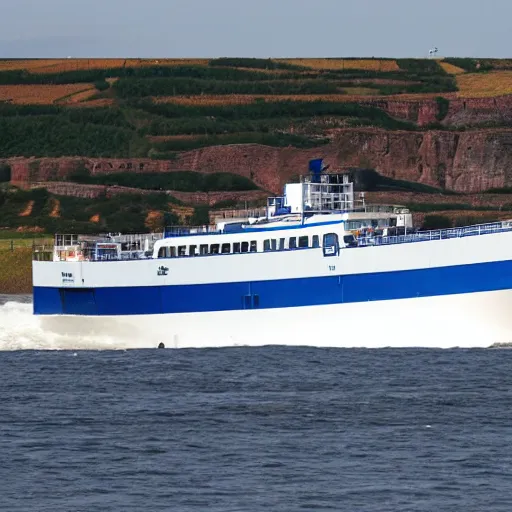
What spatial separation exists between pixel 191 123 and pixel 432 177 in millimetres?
22865

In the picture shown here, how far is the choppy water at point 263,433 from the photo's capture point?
38125 mm

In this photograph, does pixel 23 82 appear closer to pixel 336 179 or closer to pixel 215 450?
pixel 336 179

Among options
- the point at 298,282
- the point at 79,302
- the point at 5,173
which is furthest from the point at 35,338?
the point at 5,173

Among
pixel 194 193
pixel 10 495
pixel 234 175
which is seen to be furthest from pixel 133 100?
pixel 10 495

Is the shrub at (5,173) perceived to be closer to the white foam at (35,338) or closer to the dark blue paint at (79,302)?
the white foam at (35,338)

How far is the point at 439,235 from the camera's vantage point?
61.2 meters

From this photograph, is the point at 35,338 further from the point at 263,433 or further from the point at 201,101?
the point at 201,101

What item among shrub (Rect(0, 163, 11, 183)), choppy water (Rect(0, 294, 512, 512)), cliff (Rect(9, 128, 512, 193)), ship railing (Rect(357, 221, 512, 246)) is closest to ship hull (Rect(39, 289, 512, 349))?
choppy water (Rect(0, 294, 512, 512))

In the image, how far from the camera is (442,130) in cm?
16462

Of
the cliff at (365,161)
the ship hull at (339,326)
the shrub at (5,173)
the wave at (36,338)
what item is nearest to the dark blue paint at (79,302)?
the ship hull at (339,326)

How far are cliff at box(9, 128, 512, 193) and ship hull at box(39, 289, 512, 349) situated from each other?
82.9 meters

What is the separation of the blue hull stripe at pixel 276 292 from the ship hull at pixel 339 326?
0.85 feet

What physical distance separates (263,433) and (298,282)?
19.1 metres

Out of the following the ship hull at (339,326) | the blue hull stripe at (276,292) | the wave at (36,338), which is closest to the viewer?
the blue hull stripe at (276,292)
